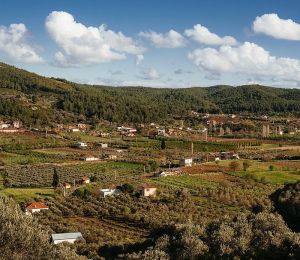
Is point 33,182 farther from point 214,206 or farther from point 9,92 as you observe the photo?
point 9,92

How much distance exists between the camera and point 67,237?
3306 centimetres

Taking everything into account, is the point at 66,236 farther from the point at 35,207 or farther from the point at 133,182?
the point at 133,182

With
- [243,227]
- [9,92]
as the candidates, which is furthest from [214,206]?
[9,92]

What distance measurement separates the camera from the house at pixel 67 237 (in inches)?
1253

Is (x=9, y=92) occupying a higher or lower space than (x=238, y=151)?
higher

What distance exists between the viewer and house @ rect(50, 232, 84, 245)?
3182 centimetres

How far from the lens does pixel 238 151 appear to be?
9069cm

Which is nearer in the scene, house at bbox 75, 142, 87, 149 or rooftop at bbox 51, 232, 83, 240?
rooftop at bbox 51, 232, 83, 240

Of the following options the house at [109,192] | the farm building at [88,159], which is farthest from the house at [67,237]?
the farm building at [88,159]

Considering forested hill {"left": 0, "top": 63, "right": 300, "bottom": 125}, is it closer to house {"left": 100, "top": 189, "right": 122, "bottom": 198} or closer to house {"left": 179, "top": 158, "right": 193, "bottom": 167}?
house {"left": 179, "top": 158, "right": 193, "bottom": 167}

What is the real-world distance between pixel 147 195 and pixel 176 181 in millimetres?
9440

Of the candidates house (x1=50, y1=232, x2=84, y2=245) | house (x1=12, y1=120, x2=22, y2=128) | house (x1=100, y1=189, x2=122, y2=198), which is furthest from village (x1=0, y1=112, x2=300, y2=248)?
house (x1=12, y1=120, x2=22, y2=128)

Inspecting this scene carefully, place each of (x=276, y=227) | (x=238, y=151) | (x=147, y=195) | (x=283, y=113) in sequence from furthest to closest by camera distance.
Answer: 1. (x=283, y=113)
2. (x=238, y=151)
3. (x=147, y=195)
4. (x=276, y=227)

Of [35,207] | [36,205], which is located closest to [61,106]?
[36,205]
